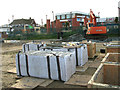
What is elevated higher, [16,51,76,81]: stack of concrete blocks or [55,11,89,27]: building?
[55,11,89,27]: building

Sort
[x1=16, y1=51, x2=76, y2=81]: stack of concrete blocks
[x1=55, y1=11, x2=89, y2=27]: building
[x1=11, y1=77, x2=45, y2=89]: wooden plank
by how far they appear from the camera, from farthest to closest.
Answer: [x1=55, y1=11, x2=89, y2=27]: building → [x1=16, y1=51, x2=76, y2=81]: stack of concrete blocks → [x1=11, y1=77, x2=45, y2=89]: wooden plank

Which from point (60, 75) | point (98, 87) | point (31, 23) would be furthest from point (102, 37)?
point (31, 23)

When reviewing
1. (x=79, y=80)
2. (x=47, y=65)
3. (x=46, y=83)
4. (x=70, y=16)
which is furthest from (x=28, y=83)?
(x=70, y=16)

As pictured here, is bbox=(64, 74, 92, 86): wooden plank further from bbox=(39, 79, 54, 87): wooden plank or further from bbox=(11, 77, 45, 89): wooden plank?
bbox=(11, 77, 45, 89): wooden plank

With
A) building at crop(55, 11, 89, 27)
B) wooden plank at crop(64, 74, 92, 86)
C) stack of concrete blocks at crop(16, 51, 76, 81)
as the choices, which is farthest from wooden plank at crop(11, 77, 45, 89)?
building at crop(55, 11, 89, 27)

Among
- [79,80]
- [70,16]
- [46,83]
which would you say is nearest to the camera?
[46,83]

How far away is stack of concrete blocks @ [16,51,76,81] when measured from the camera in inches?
205

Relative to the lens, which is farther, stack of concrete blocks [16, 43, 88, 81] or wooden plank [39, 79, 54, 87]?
stack of concrete blocks [16, 43, 88, 81]

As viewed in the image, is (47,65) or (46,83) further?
(47,65)

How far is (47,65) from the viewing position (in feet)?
17.8

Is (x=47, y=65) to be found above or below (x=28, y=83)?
above

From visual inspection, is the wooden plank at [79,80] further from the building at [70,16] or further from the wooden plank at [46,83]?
the building at [70,16]

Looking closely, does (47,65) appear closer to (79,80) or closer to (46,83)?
(46,83)

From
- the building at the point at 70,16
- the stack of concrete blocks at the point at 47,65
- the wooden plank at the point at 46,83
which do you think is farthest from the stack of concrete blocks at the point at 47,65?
the building at the point at 70,16
